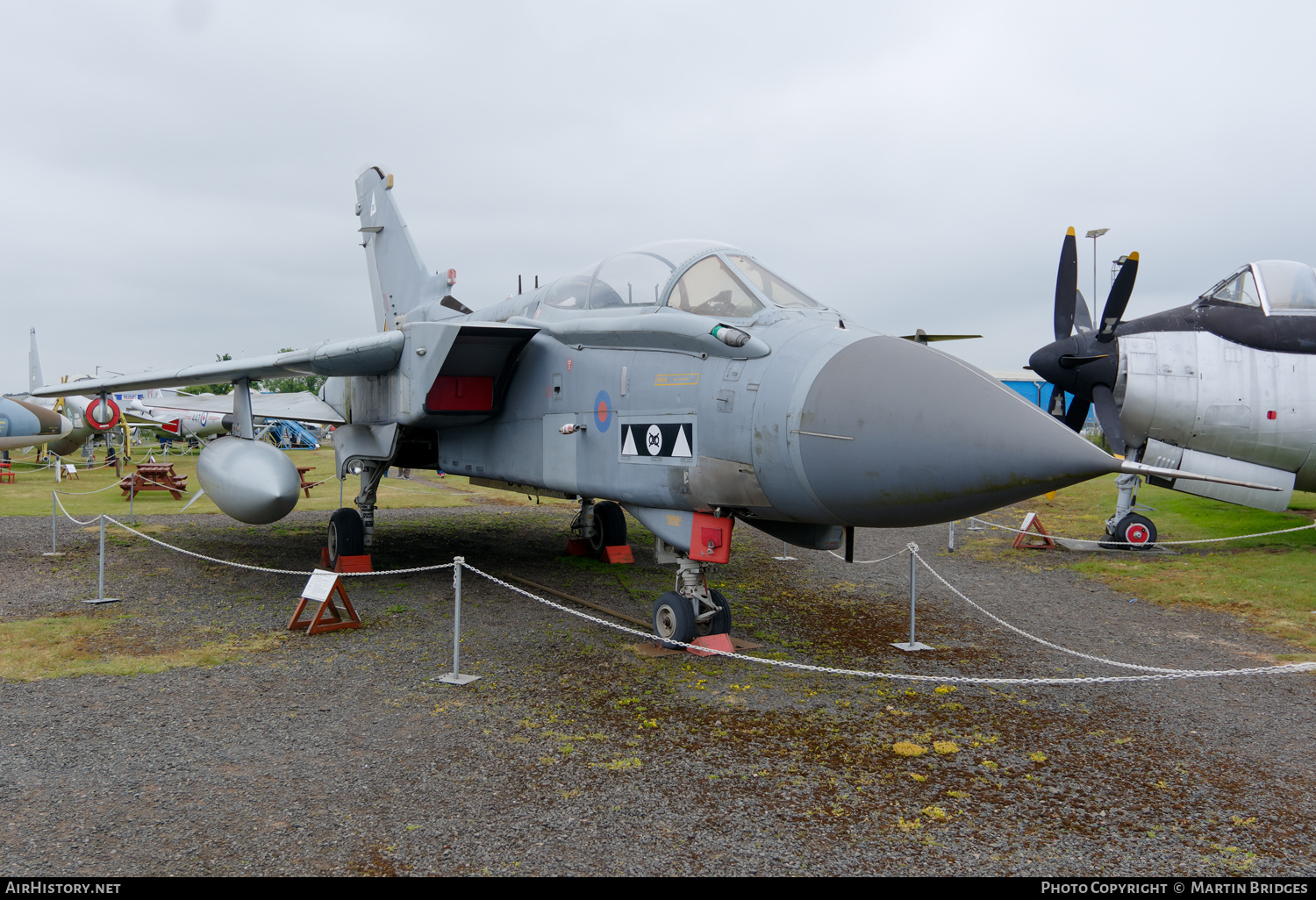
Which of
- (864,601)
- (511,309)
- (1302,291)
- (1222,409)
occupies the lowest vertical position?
(864,601)

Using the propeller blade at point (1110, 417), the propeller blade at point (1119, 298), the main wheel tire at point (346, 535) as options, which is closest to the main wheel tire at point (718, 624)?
the main wheel tire at point (346, 535)

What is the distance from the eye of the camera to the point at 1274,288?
421 inches

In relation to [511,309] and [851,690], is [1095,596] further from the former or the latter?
[511,309]

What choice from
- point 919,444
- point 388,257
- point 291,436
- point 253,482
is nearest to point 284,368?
point 253,482

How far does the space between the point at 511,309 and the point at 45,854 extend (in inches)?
226

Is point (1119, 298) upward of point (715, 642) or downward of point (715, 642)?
upward

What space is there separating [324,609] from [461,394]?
7.50 feet

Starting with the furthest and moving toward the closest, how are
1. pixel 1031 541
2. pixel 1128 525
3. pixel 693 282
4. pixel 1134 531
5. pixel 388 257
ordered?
pixel 388 257 < pixel 1031 541 < pixel 1128 525 < pixel 1134 531 < pixel 693 282

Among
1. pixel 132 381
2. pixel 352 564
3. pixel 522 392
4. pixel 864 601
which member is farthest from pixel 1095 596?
pixel 132 381

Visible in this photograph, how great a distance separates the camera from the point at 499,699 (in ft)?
16.7

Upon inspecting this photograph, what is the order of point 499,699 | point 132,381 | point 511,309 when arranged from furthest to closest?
point 132,381
point 511,309
point 499,699

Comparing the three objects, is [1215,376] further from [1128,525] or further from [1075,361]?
[1128,525]

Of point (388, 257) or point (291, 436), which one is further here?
point (291, 436)

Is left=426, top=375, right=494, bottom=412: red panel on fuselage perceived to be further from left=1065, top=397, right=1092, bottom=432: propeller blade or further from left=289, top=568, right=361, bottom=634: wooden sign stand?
left=1065, top=397, right=1092, bottom=432: propeller blade
